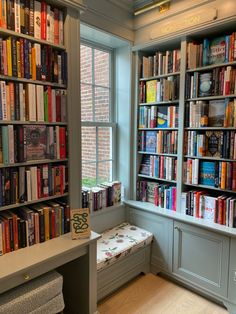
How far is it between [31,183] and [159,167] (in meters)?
1.37

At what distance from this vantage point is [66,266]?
6.35 ft

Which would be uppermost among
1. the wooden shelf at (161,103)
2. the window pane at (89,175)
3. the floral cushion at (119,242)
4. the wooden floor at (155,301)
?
the wooden shelf at (161,103)

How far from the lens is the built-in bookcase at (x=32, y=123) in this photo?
1.44m

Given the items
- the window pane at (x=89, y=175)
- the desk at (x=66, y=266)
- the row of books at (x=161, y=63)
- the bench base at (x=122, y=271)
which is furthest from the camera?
the window pane at (x=89, y=175)

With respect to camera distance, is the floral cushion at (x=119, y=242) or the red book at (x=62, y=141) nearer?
the red book at (x=62, y=141)

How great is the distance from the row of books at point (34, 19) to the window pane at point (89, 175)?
127cm

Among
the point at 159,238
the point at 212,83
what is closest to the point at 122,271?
the point at 159,238

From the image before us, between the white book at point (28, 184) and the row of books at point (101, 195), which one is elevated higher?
the white book at point (28, 184)

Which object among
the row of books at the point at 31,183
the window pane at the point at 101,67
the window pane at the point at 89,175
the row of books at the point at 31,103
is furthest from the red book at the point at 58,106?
the window pane at the point at 101,67

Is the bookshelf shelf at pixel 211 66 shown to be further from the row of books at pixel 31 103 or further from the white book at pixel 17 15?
the white book at pixel 17 15

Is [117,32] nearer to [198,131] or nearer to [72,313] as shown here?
[198,131]

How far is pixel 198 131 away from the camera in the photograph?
7.39ft

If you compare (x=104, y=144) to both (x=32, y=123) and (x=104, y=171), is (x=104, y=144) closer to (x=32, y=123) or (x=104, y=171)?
(x=104, y=171)

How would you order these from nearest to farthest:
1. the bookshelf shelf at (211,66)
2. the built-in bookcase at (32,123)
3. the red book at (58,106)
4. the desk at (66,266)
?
the desk at (66,266) < the built-in bookcase at (32,123) < the red book at (58,106) < the bookshelf shelf at (211,66)
